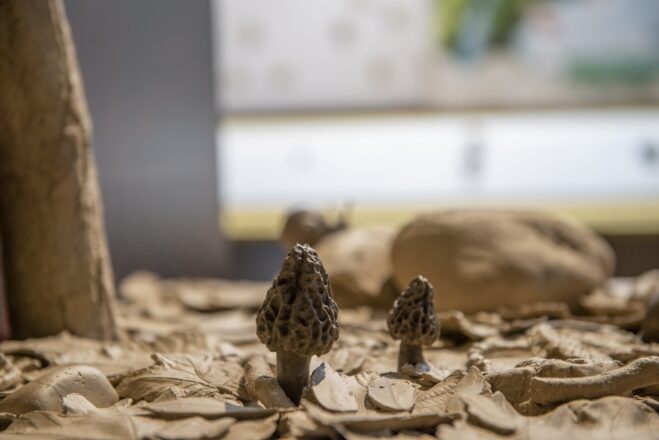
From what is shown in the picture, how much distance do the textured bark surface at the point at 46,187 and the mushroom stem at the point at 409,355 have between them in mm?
1168

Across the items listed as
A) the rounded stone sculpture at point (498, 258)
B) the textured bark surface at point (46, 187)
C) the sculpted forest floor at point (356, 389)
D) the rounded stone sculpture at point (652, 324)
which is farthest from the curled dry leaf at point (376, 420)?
the rounded stone sculpture at point (498, 258)

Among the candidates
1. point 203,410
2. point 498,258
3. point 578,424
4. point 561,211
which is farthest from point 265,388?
point 561,211

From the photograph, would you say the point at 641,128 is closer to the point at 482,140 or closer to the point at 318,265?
the point at 482,140

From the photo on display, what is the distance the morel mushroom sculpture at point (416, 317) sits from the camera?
1.96m

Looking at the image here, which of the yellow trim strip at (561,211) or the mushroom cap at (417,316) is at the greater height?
the mushroom cap at (417,316)

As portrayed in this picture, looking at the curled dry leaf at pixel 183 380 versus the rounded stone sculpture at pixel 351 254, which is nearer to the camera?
the curled dry leaf at pixel 183 380

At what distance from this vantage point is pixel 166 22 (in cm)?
428

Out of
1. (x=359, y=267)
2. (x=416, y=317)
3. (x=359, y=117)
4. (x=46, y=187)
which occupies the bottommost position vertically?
(x=359, y=267)

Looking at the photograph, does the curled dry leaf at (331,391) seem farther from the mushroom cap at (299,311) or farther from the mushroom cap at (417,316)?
the mushroom cap at (417,316)

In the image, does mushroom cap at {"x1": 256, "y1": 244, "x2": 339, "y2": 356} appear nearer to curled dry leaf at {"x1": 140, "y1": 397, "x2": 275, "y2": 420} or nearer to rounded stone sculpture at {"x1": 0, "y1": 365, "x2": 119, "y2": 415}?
curled dry leaf at {"x1": 140, "y1": 397, "x2": 275, "y2": 420}

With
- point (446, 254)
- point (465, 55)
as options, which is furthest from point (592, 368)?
point (465, 55)

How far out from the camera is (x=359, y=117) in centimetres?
467

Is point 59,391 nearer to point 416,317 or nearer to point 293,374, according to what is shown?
point 293,374

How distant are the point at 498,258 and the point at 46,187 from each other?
167 centimetres
